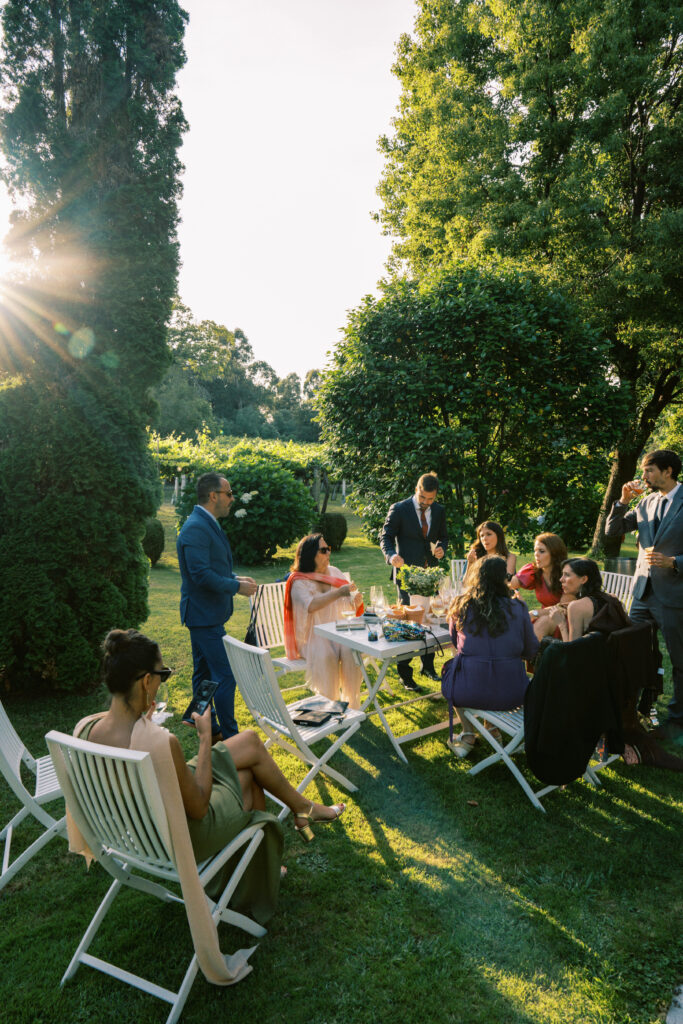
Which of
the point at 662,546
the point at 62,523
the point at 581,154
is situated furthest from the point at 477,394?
the point at 581,154

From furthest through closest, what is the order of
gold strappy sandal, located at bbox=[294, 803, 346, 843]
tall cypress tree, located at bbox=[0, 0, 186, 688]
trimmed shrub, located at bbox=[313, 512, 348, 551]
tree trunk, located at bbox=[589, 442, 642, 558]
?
trimmed shrub, located at bbox=[313, 512, 348, 551] → tree trunk, located at bbox=[589, 442, 642, 558] → tall cypress tree, located at bbox=[0, 0, 186, 688] → gold strappy sandal, located at bbox=[294, 803, 346, 843]

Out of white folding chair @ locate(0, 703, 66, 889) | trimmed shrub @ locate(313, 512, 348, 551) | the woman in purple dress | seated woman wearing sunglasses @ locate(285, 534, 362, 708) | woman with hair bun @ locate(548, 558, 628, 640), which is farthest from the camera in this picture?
trimmed shrub @ locate(313, 512, 348, 551)

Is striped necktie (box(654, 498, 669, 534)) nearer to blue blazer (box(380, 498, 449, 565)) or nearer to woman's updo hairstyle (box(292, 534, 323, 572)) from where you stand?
blue blazer (box(380, 498, 449, 565))

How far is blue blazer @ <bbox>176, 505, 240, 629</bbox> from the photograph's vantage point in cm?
464

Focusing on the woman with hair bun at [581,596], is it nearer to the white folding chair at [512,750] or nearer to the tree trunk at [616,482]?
the white folding chair at [512,750]

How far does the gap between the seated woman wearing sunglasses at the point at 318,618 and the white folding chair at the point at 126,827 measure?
2.41 m

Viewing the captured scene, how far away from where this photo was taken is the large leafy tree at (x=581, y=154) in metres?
10.6

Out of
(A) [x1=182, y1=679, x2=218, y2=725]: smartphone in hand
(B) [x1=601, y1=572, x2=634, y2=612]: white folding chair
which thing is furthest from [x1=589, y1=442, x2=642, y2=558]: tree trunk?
(A) [x1=182, y1=679, x2=218, y2=725]: smartphone in hand

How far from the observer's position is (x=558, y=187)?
11.1m

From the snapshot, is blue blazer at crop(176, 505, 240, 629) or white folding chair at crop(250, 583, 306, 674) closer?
blue blazer at crop(176, 505, 240, 629)

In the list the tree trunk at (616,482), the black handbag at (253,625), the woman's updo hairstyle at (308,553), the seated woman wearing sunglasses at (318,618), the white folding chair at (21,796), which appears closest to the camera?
the white folding chair at (21,796)

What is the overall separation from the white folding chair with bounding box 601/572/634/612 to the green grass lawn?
2.48 metres

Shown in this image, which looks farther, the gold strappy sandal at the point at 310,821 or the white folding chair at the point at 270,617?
the white folding chair at the point at 270,617

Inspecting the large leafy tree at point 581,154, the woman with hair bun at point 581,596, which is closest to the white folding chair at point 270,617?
the woman with hair bun at point 581,596
